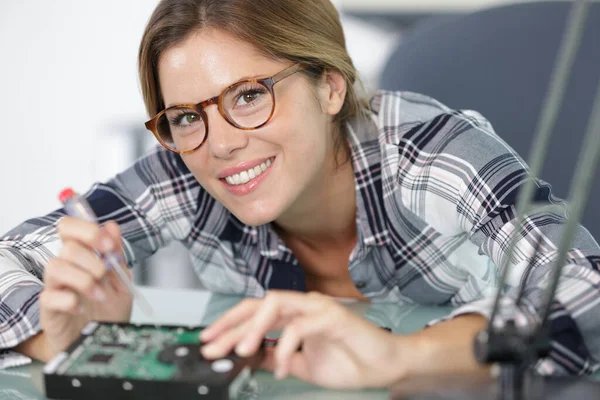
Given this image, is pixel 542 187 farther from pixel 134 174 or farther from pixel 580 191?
pixel 134 174

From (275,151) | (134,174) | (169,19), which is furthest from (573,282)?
(134,174)

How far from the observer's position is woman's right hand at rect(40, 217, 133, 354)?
32.3 inches

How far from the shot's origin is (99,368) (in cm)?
71

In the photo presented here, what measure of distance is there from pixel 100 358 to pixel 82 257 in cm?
15

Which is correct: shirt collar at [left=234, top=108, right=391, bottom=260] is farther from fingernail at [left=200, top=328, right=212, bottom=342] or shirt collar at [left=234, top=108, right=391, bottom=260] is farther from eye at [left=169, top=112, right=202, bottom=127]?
fingernail at [left=200, top=328, right=212, bottom=342]

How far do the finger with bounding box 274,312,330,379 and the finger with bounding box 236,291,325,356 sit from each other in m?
0.01

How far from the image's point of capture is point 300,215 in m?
1.36

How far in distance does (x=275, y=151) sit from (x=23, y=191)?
2980 mm

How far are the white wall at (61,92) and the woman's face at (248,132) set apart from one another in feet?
8.44

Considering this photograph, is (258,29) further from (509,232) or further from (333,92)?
(509,232)

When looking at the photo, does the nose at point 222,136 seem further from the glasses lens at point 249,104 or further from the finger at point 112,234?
the finger at point 112,234

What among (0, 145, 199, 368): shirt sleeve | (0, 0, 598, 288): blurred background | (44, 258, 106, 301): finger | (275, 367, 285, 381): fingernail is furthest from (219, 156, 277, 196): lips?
(0, 0, 598, 288): blurred background

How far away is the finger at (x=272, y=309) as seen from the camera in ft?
2.32

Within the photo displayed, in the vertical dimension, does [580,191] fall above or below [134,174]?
above
